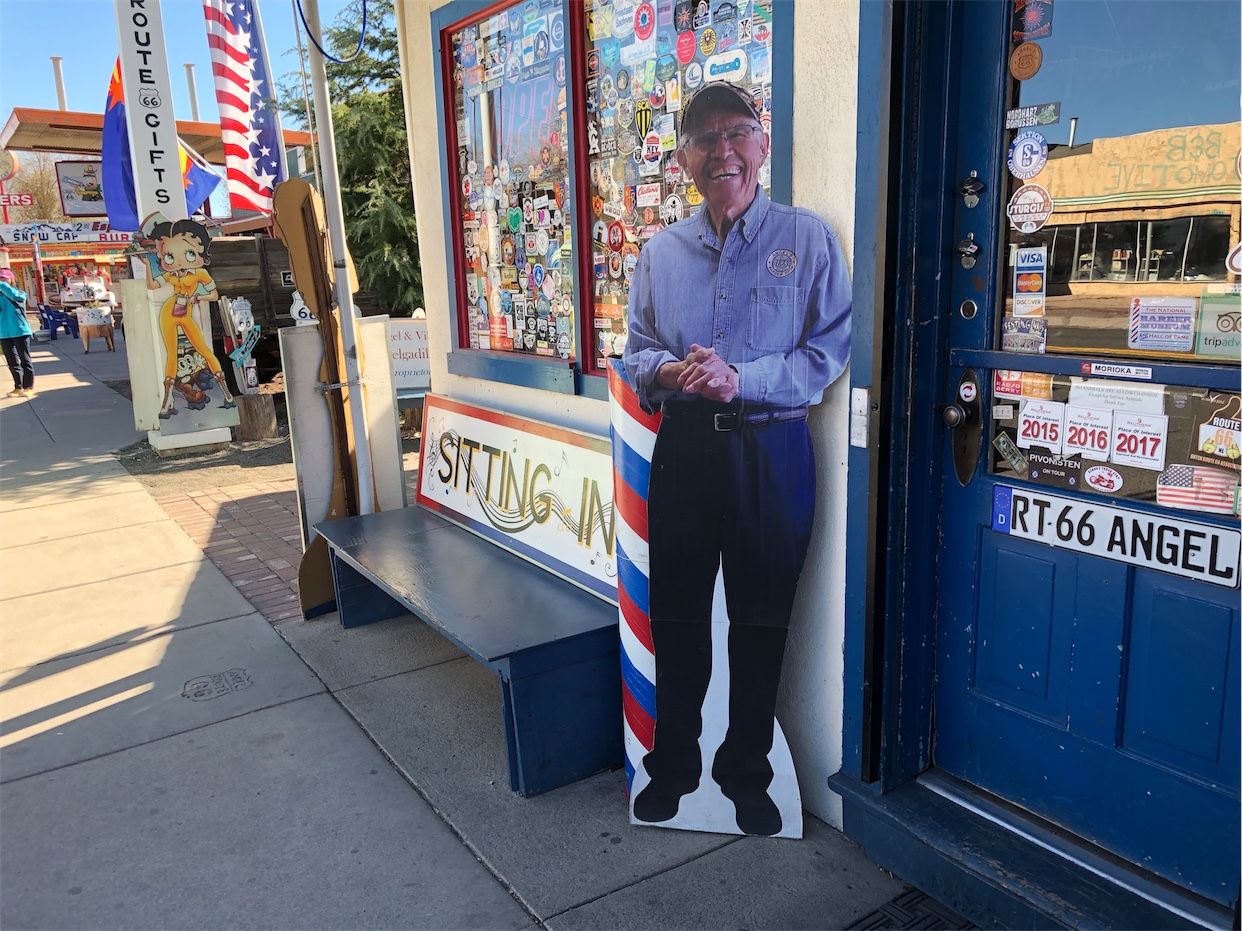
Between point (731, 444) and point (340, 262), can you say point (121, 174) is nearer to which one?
point (340, 262)

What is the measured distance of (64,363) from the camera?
20.2 m

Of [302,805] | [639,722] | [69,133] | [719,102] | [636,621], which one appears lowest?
[302,805]

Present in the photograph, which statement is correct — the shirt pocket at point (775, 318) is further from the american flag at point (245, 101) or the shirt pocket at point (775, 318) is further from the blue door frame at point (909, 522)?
the american flag at point (245, 101)

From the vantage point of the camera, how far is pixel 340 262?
16.1 feet

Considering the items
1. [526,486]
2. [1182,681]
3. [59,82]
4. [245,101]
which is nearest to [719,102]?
[526,486]

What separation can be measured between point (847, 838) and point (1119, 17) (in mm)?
2402

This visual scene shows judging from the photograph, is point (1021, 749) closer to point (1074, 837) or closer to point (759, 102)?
point (1074, 837)

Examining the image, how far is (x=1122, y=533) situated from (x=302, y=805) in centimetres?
277

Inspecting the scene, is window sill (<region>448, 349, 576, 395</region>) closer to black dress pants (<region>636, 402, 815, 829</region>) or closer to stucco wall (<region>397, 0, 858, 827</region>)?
black dress pants (<region>636, 402, 815, 829</region>)

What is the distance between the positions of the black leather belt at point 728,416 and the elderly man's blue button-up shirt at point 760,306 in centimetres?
2

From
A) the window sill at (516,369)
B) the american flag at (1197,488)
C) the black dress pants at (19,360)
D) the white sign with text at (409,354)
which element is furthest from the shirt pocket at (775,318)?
the black dress pants at (19,360)

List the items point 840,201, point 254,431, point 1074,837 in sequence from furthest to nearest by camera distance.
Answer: point 254,431, point 840,201, point 1074,837

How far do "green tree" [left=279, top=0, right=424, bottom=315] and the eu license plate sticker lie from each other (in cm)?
889

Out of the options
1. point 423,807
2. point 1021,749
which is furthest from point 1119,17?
point 423,807
